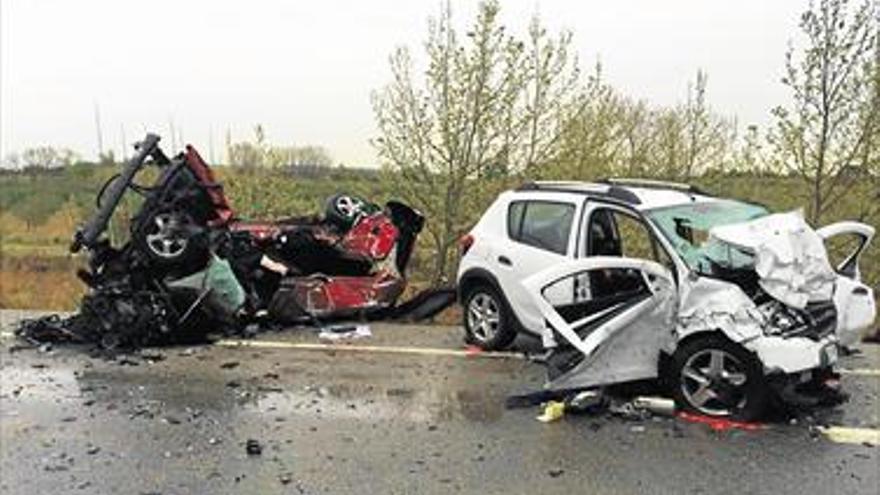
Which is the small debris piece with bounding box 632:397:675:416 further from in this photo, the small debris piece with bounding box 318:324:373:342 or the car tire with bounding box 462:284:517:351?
the small debris piece with bounding box 318:324:373:342

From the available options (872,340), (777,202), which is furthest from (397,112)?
(872,340)

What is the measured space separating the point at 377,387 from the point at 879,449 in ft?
13.5

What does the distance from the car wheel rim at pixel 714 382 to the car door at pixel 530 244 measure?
2118 mm

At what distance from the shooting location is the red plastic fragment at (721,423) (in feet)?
21.8

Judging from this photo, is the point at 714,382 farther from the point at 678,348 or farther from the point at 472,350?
the point at 472,350

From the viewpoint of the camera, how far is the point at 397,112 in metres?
16.4

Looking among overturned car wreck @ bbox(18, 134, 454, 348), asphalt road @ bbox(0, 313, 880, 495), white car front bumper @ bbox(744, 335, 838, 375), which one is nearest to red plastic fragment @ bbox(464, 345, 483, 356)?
asphalt road @ bbox(0, 313, 880, 495)

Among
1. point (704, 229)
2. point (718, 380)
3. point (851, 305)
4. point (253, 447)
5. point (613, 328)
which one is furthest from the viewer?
point (704, 229)

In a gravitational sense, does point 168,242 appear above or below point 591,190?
below

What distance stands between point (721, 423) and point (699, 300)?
911mm

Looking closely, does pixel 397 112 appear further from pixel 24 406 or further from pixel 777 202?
pixel 24 406

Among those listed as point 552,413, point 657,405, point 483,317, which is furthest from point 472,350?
point 657,405

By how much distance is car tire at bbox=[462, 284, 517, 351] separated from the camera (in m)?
9.60

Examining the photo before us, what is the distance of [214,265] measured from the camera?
1076 cm
